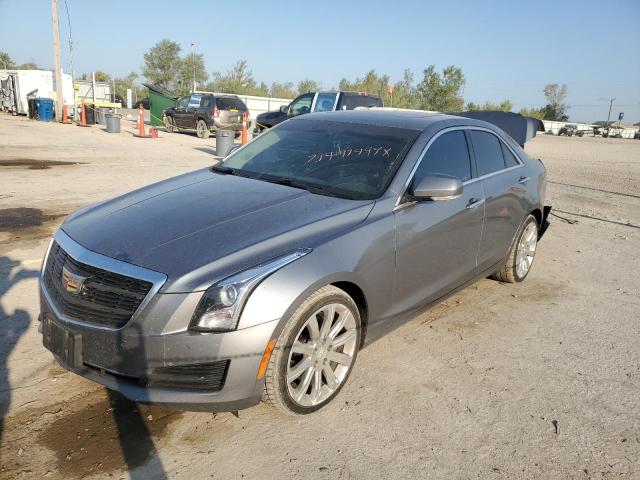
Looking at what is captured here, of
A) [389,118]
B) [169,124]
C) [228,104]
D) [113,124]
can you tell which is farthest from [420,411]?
[169,124]

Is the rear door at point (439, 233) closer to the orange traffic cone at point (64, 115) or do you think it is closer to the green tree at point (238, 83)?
the orange traffic cone at point (64, 115)

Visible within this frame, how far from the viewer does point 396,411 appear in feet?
9.72

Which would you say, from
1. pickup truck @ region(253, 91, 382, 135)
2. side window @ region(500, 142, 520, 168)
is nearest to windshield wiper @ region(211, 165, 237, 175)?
side window @ region(500, 142, 520, 168)

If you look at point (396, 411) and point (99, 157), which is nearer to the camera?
point (396, 411)

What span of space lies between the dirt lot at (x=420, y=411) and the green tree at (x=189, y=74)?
71.4 meters

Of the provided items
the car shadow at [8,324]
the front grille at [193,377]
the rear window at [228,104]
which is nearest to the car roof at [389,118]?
the front grille at [193,377]

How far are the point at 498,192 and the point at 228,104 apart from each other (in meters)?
19.1

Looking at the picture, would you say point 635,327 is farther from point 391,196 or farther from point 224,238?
point 224,238

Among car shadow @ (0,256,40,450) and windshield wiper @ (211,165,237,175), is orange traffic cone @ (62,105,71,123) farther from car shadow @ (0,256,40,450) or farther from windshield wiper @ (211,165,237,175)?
windshield wiper @ (211,165,237,175)

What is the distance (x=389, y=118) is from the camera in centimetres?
408

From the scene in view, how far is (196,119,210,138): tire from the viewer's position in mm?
21984

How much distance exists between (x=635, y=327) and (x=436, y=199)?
2396 mm

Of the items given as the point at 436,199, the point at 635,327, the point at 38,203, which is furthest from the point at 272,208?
the point at 38,203

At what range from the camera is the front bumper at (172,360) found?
2354mm
